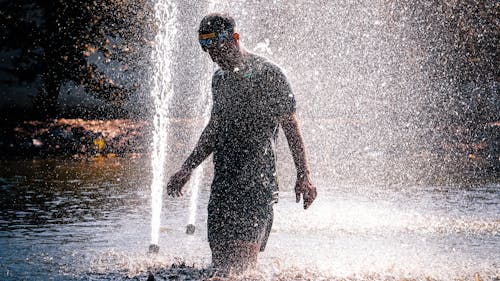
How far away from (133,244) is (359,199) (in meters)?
4.52

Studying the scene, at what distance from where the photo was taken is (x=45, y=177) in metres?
13.0

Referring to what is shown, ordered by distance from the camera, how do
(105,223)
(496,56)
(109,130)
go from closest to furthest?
(105,223) < (109,130) < (496,56)

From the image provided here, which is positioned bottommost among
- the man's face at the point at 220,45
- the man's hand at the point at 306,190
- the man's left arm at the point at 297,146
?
the man's hand at the point at 306,190

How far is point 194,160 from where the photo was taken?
455 centimetres

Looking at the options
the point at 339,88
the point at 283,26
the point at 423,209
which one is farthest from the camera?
the point at 339,88

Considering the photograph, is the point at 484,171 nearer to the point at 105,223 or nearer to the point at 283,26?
the point at 105,223

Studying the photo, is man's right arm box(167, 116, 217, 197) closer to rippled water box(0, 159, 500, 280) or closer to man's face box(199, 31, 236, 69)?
man's face box(199, 31, 236, 69)

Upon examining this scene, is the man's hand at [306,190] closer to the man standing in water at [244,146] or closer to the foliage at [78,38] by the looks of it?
the man standing in water at [244,146]

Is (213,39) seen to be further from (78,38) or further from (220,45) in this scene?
(78,38)

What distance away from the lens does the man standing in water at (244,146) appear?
4.24 m

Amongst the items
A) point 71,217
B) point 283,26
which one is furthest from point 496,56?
point 71,217

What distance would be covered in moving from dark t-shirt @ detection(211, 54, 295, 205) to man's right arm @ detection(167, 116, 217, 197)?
11cm

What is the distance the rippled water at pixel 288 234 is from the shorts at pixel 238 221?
256mm

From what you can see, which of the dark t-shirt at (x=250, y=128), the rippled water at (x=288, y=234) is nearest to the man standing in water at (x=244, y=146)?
the dark t-shirt at (x=250, y=128)
